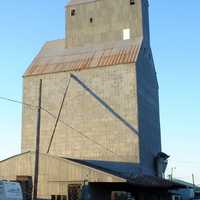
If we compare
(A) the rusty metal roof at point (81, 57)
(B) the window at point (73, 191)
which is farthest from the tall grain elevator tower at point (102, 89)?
(B) the window at point (73, 191)

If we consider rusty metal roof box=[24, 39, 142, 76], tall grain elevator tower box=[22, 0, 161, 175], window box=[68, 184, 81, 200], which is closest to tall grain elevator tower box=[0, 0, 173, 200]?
tall grain elevator tower box=[22, 0, 161, 175]

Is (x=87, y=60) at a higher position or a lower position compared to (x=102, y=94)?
higher

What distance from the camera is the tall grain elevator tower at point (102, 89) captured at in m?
53.4

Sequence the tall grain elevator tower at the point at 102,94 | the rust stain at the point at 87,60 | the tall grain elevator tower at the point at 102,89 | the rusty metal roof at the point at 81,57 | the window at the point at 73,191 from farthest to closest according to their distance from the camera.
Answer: the rusty metal roof at the point at 81,57 < the rust stain at the point at 87,60 < the tall grain elevator tower at the point at 102,89 < the tall grain elevator tower at the point at 102,94 < the window at the point at 73,191

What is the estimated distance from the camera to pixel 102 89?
2191 inches

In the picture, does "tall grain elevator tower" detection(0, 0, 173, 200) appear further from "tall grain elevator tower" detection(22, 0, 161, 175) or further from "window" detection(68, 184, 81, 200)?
"window" detection(68, 184, 81, 200)

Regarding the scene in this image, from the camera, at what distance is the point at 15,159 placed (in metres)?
40.3

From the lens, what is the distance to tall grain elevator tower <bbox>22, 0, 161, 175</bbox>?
53375mm

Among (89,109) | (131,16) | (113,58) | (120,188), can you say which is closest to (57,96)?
(89,109)

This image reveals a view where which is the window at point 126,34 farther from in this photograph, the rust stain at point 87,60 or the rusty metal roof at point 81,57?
the rust stain at point 87,60

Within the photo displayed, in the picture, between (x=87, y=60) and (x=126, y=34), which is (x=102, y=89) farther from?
(x=126, y=34)

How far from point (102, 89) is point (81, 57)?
22.8 ft

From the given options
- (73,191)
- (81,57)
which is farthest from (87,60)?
(73,191)

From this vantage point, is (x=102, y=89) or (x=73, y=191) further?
(x=102, y=89)
